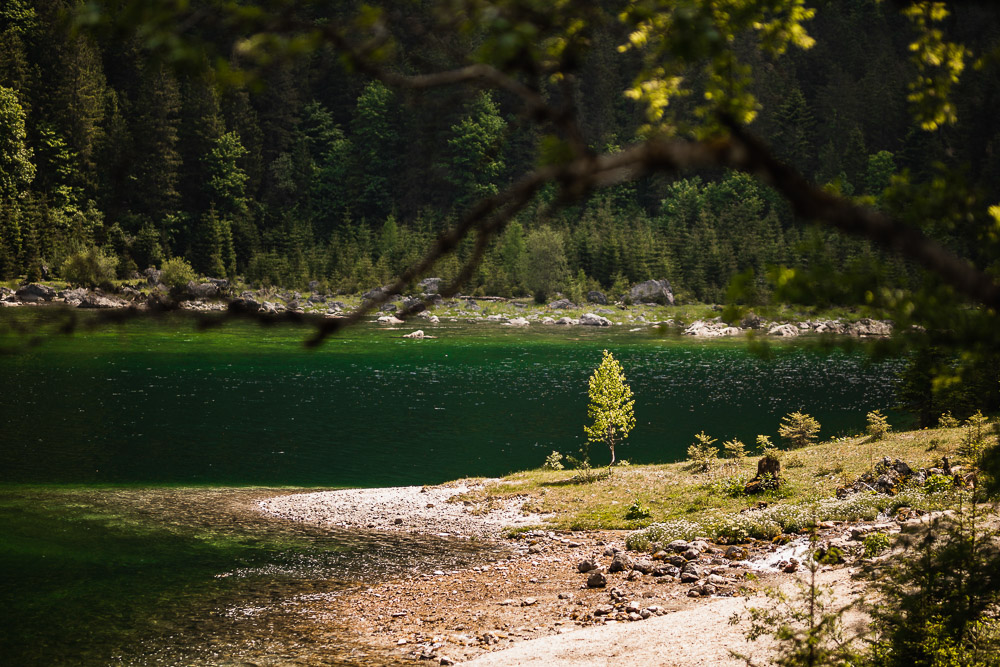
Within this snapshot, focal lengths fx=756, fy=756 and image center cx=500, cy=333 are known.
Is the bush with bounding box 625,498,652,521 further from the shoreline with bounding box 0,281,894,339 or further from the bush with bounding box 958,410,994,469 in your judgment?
the shoreline with bounding box 0,281,894,339

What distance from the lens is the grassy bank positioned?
21891 mm

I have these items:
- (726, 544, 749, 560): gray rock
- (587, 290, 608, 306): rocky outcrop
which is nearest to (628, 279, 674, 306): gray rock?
(587, 290, 608, 306): rocky outcrop

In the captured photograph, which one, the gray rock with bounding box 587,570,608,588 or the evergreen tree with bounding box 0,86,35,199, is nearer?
the gray rock with bounding box 587,570,608,588

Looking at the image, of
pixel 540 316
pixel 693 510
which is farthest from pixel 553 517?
pixel 540 316

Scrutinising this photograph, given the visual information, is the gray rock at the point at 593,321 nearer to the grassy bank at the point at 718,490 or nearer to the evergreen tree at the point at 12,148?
the grassy bank at the point at 718,490

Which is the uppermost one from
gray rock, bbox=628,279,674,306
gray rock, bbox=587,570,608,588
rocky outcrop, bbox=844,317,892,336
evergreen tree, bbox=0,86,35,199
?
evergreen tree, bbox=0,86,35,199

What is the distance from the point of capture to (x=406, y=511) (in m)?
27.4

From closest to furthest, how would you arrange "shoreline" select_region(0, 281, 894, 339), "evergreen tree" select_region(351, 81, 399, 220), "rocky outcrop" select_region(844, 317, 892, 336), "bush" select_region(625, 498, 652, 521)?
"rocky outcrop" select_region(844, 317, 892, 336) → "bush" select_region(625, 498, 652, 521) → "shoreline" select_region(0, 281, 894, 339) → "evergreen tree" select_region(351, 81, 399, 220)

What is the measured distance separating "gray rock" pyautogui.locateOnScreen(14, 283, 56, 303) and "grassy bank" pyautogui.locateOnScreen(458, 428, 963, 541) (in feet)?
263

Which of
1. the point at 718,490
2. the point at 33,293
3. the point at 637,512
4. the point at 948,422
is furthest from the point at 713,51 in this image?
the point at 33,293

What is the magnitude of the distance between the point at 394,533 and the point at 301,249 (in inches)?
4789

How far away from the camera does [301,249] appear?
140 metres

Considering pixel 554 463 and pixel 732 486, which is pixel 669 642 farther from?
pixel 554 463

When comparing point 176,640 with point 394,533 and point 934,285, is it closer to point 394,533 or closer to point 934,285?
point 394,533
